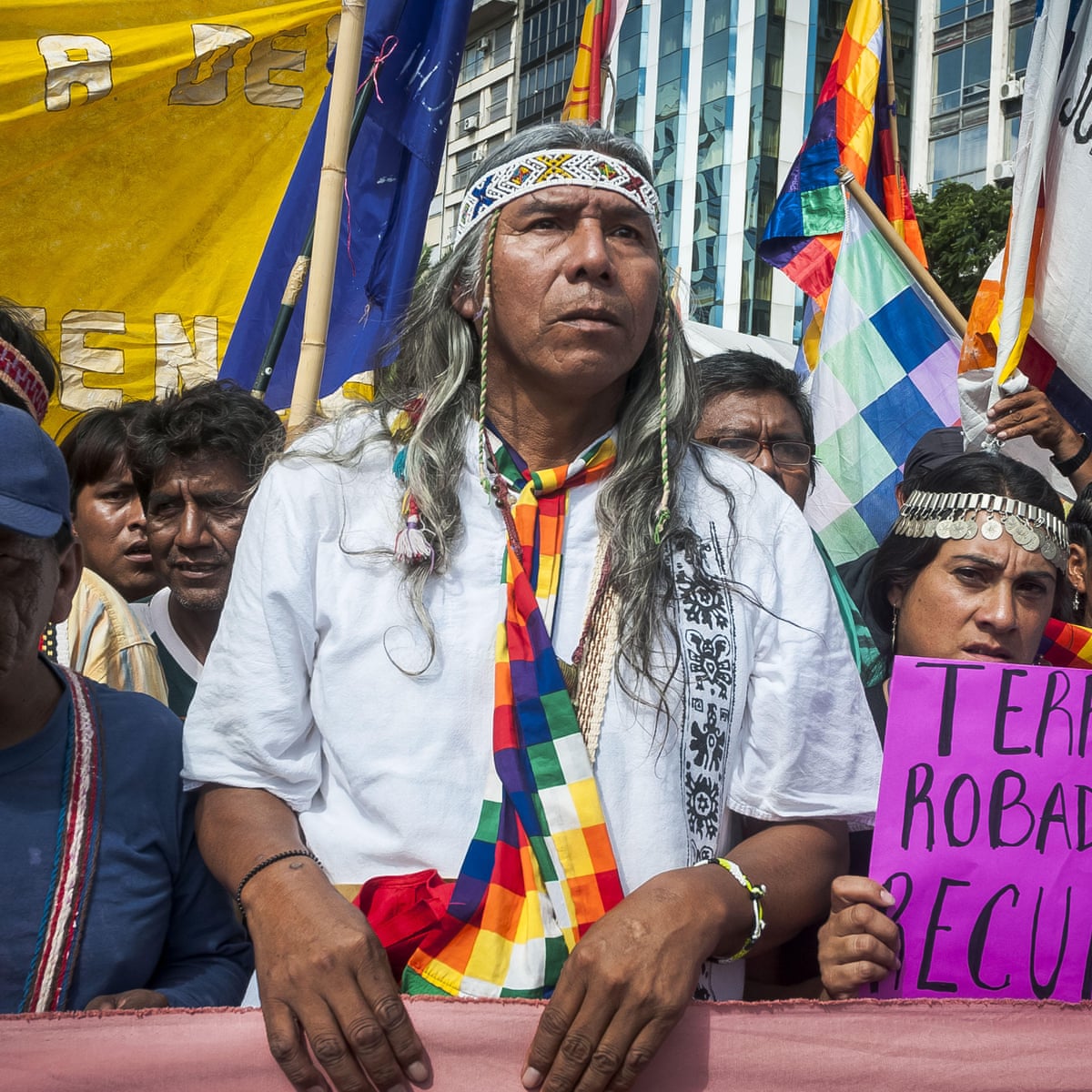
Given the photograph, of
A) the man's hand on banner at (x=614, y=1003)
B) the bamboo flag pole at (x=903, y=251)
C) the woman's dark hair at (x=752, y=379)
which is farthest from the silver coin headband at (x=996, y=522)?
the bamboo flag pole at (x=903, y=251)

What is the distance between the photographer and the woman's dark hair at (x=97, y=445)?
13.4ft

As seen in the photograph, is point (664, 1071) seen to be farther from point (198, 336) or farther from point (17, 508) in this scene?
point (198, 336)

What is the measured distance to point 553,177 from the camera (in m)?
2.19

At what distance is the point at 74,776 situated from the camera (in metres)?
1.92

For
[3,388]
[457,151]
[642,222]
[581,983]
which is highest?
[457,151]

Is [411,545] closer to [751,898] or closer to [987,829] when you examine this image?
[751,898]

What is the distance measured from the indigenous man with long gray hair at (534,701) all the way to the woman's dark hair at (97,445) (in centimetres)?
211

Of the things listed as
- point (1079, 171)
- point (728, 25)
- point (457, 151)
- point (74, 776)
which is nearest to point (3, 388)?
point (74, 776)

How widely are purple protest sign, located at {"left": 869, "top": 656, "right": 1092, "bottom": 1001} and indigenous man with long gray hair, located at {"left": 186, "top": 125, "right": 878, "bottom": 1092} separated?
3.8 inches

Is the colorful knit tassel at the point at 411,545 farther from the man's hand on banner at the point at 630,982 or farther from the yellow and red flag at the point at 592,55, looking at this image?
the yellow and red flag at the point at 592,55

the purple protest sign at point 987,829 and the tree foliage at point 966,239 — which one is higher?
the tree foliage at point 966,239

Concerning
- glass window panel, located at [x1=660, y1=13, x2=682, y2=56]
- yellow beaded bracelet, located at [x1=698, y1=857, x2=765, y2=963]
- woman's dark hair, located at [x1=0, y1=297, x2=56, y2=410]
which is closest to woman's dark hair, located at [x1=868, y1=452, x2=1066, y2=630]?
yellow beaded bracelet, located at [x1=698, y1=857, x2=765, y2=963]

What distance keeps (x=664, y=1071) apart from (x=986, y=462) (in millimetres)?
1967

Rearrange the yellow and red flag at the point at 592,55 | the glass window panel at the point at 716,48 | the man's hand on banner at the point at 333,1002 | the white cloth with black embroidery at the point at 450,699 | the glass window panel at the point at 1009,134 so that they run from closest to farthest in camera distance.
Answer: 1. the man's hand on banner at the point at 333,1002
2. the white cloth with black embroidery at the point at 450,699
3. the yellow and red flag at the point at 592,55
4. the glass window panel at the point at 1009,134
5. the glass window panel at the point at 716,48
